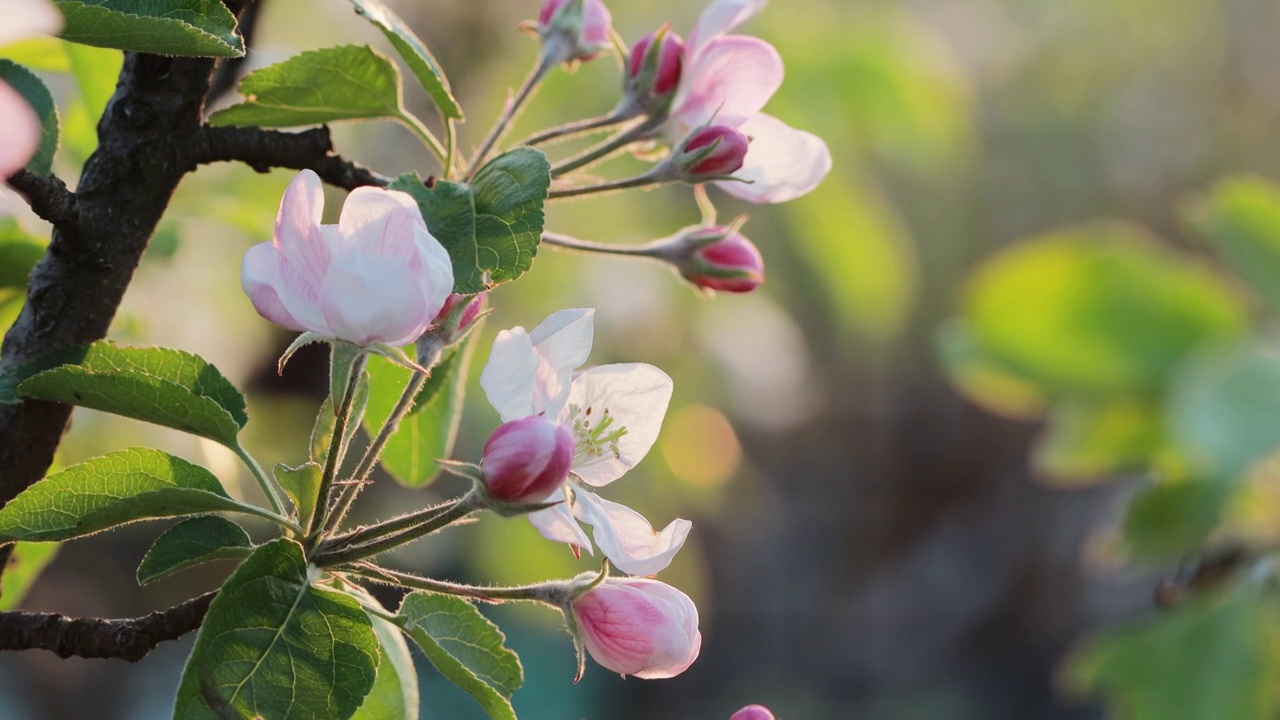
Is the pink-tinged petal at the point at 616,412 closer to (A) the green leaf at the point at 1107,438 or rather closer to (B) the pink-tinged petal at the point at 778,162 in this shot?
(B) the pink-tinged petal at the point at 778,162

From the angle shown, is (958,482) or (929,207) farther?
(929,207)

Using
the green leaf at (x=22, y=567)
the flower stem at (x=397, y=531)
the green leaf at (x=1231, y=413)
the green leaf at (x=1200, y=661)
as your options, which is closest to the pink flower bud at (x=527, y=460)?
the flower stem at (x=397, y=531)

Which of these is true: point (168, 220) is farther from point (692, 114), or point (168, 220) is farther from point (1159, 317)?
point (1159, 317)

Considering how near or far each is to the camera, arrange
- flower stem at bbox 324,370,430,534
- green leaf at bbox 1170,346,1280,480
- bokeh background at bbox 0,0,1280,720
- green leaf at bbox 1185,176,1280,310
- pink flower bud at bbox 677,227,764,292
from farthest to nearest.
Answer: bokeh background at bbox 0,0,1280,720, green leaf at bbox 1185,176,1280,310, green leaf at bbox 1170,346,1280,480, pink flower bud at bbox 677,227,764,292, flower stem at bbox 324,370,430,534

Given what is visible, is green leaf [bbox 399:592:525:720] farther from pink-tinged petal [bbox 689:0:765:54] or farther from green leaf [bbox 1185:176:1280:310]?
green leaf [bbox 1185:176:1280:310]

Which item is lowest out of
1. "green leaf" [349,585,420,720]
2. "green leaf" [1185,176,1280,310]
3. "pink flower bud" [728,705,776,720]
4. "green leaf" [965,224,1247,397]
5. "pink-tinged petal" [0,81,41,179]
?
"green leaf" [965,224,1247,397]

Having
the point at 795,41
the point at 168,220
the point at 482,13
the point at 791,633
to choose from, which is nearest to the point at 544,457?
the point at 168,220

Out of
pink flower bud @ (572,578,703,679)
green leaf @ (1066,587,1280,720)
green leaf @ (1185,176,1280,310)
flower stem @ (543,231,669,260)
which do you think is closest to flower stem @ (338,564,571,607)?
pink flower bud @ (572,578,703,679)
